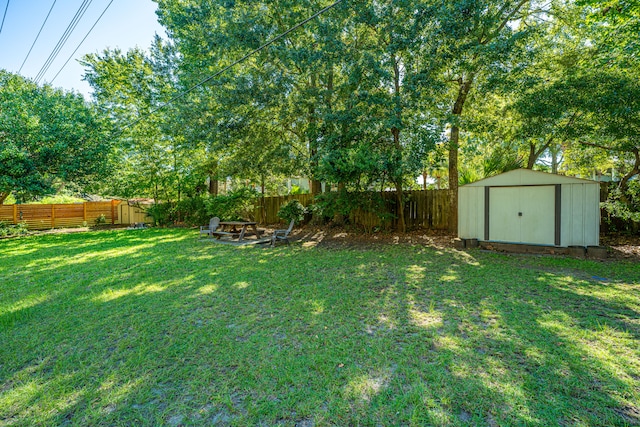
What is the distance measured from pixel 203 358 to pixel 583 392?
9.84 ft

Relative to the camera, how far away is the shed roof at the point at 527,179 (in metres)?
6.83

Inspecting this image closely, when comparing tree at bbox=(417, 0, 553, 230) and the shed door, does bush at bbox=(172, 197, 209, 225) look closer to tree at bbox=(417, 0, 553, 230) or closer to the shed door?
tree at bbox=(417, 0, 553, 230)

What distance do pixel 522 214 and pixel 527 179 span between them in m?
0.86

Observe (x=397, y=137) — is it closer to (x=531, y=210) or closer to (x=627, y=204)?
(x=531, y=210)

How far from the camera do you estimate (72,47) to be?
928 cm

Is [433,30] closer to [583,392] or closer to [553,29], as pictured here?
[553,29]

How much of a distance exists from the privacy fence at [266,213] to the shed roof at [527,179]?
2211mm

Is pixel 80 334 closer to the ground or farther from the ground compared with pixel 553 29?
closer to the ground

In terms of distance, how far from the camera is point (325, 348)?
2.84 meters

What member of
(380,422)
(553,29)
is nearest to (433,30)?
(553,29)

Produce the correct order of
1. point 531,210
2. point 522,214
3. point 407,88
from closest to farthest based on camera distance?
1. point 531,210
2. point 522,214
3. point 407,88

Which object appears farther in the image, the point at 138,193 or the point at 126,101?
the point at 126,101

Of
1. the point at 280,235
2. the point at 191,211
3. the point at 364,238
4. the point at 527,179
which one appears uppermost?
the point at 527,179

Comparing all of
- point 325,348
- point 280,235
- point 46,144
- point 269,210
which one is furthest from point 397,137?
point 46,144
